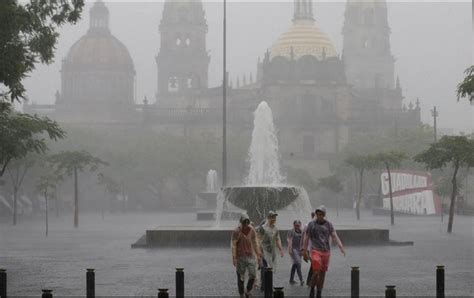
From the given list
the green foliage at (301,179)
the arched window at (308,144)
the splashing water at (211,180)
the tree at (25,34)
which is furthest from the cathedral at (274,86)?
the tree at (25,34)

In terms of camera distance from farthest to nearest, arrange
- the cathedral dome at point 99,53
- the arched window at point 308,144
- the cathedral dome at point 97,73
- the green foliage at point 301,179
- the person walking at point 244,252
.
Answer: the cathedral dome at point 99,53 → the cathedral dome at point 97,73 → the arched window at point 308,144 → the green foliage at point 301,179 → the person walking at point 244,252

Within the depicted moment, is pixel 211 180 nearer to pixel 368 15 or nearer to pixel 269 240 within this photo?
pixel 368 15

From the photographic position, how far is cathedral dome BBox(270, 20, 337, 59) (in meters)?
109

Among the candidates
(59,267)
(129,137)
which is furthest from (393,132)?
(59,267)

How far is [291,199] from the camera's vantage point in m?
28.2

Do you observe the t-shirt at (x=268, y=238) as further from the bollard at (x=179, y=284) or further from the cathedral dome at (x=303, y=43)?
the cathedral dome at (x=303, y=43)

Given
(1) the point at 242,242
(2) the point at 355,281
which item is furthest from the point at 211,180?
(2) the point at 355,281

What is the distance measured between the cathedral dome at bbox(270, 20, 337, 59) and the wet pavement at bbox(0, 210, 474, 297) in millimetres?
77021

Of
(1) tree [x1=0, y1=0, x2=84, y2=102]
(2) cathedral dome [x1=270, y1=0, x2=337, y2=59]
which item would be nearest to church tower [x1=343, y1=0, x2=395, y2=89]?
(2) cathedral dome [x1=270, y1=0, x2=337, y2=59]

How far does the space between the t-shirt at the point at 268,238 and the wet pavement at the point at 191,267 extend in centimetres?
81

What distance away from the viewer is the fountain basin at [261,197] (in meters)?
27.8

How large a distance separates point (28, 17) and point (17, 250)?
11119mm

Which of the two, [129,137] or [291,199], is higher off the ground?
[129,137]

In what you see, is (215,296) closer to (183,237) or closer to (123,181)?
(183,237)
